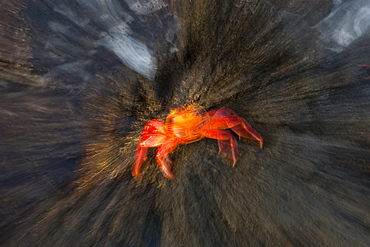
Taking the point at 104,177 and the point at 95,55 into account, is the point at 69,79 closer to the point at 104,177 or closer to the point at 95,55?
the point at 95,55

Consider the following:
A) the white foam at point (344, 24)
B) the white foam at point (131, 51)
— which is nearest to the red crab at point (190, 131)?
the white foam at point (131, 51)

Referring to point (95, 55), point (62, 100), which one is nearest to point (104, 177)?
point (62, 100)

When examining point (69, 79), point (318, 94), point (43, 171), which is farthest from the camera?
point (318, 94)

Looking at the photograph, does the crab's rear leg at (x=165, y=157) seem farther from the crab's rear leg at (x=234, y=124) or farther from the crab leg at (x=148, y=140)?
the crab's rear leg at (x=234, y=124)

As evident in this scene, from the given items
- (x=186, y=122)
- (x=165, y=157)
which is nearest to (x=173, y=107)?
(x=186, y=122)

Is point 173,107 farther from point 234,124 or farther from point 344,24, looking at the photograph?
point 344,24

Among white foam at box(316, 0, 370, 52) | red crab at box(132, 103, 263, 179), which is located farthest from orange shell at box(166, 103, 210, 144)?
white foam at box(316, 0, 370, 52)
